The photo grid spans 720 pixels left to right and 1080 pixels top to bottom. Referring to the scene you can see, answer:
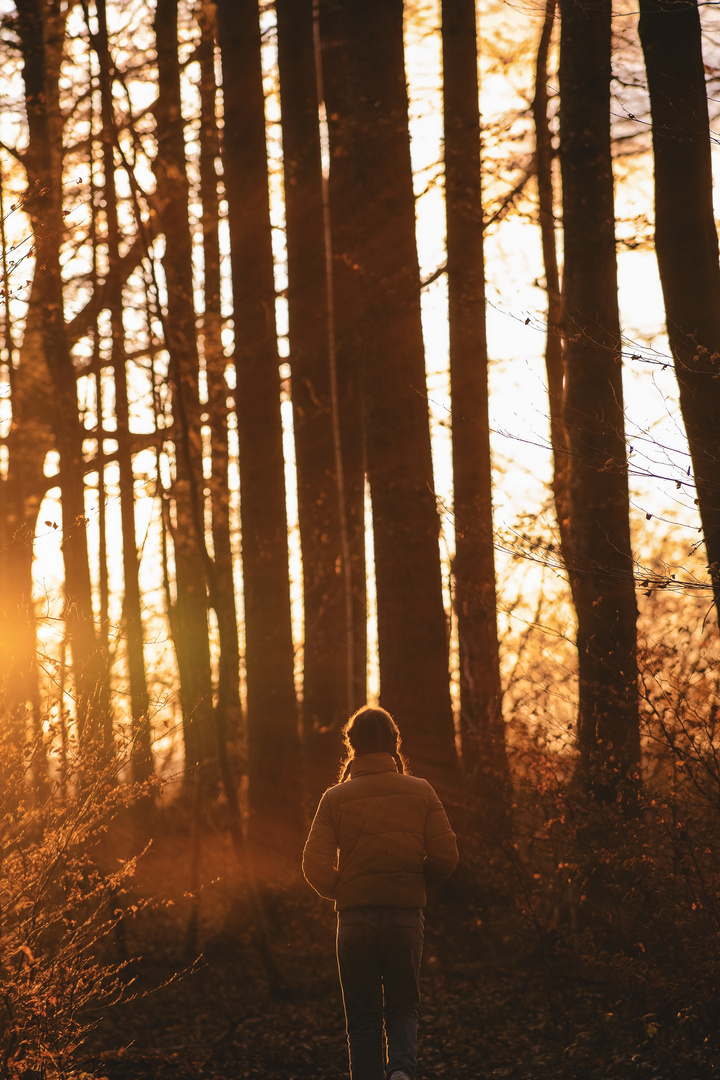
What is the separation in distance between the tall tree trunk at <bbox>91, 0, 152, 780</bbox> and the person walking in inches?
216

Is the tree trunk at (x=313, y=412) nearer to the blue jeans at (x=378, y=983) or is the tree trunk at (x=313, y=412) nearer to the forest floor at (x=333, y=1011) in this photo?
the forest floor at (x=333, y=1011)

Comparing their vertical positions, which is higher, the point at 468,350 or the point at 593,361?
the point at 468,350

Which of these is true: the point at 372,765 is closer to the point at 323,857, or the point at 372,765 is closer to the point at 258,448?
the point at 323,857

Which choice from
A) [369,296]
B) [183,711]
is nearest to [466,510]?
[369,296]

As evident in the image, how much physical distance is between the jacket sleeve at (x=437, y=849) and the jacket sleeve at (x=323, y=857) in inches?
17.8

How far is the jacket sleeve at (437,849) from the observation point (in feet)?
16.1

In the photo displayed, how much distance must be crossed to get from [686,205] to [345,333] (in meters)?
6.53

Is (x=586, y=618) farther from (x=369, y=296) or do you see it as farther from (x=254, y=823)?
(x=254, y=823)

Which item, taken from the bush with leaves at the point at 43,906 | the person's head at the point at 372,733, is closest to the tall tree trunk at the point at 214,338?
the bush with leaves at the point at 43,906

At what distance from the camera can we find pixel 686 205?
7.04 metres

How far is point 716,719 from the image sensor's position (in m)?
5.64

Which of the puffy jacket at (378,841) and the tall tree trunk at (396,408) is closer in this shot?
the puffy jacket at (378,841)

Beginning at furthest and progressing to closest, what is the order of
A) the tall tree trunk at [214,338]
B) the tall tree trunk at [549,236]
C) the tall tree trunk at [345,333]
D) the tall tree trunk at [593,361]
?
the tall tree trunk at [214,338], the tall tree trunk at [345,333], the tall tree trunk at [549,236], the tall tree trunk at [593,361]

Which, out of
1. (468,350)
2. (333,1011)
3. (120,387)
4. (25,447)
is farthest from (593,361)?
(25,447)
